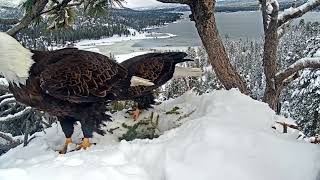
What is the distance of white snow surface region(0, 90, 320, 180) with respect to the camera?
2.67 meters

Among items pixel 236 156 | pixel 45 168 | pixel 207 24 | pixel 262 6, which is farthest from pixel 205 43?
pixel 45 168

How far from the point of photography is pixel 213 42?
5.48m

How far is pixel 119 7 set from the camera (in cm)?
536

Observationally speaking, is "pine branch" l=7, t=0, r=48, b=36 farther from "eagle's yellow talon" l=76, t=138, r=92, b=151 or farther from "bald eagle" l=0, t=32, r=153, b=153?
"eagle's yellow talon" l=76, t=138, r=92, b=151

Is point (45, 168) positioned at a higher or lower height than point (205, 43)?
lower

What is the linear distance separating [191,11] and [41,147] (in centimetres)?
246

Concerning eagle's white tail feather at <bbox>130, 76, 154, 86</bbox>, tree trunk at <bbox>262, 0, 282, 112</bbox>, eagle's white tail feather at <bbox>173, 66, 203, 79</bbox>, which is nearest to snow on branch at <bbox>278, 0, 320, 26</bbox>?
tree trunk at <bbox>262, 0, 282, 112</bbox>

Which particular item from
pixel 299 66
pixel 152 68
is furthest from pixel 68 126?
pixel 299 66

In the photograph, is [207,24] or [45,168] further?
[207,24]

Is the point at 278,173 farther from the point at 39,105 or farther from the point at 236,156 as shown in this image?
the point at 39,105

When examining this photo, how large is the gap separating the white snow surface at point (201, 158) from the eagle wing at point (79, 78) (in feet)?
2.34

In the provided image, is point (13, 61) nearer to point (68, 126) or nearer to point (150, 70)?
point (68, 126)

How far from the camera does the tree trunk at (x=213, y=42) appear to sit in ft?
17.3

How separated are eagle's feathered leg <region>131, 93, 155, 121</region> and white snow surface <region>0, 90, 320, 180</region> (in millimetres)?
1254
